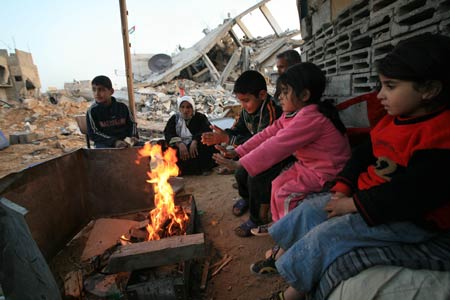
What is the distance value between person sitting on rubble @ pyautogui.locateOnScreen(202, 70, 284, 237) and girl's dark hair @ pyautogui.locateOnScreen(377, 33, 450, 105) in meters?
1.72

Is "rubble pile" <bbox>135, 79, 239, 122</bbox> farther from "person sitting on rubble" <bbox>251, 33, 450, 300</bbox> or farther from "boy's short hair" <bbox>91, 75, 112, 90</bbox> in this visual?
"person sitting on rubble" <bbox>251, 33, 450, 300</bbox>

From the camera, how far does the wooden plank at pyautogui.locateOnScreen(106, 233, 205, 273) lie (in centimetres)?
212

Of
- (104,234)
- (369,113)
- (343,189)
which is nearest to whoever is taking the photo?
(343,189)

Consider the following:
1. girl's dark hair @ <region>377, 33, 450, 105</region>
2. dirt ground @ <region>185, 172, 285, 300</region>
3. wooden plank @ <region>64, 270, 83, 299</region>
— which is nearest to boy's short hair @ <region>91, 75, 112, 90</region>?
dirt ground @ <region>185, 172, 285, 300</region>

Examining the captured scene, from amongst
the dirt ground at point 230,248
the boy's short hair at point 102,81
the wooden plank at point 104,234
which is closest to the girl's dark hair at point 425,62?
the dirt ground at point 230,248

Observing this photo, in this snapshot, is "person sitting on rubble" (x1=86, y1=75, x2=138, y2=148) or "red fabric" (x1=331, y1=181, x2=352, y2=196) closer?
"red fabric" (x1=331, y1=181, x2=352, y2=196)

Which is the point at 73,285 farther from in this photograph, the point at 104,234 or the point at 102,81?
the point at 102,81

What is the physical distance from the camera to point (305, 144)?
2.27m

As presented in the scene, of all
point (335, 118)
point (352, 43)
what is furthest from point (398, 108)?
point (352, 43)

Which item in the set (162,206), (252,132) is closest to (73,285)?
(162,206)

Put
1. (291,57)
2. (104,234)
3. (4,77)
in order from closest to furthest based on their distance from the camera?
(104,234) < (291,57) < (4,77)

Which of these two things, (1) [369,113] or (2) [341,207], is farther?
(1) [369,113]

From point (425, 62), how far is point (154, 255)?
223cm

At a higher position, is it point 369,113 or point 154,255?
point 369,113
